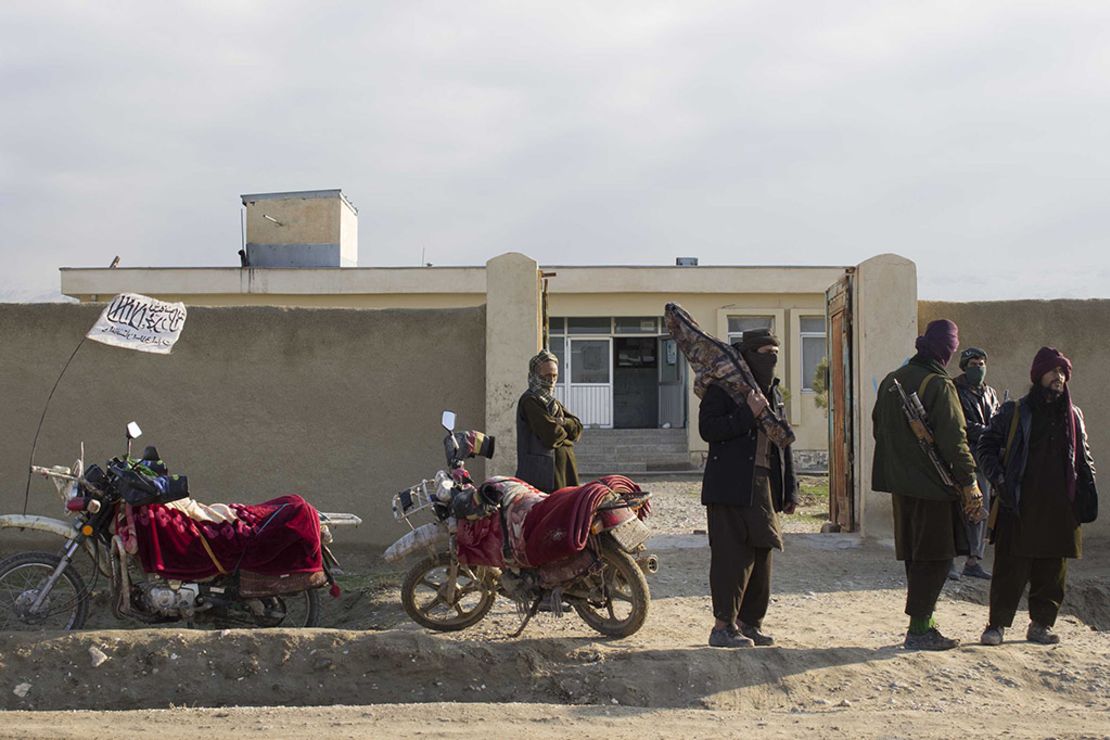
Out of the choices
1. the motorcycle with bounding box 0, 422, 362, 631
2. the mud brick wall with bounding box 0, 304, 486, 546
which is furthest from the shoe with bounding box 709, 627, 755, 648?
the mud brick wall with bounding box 0, 304, 486, 546

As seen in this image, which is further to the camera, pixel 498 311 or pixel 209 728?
pixel 498 311

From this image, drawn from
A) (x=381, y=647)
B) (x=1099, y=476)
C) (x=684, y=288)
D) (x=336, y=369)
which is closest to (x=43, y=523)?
(x=381, y=647)

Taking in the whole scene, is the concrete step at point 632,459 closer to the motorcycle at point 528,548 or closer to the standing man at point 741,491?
the motorcycle at point 528,548

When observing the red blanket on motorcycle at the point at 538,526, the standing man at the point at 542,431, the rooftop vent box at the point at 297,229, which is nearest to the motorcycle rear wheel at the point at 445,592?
the red blanket on motorcycle at the point at 538,526

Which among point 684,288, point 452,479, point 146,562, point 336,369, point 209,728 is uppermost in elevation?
point 684,288

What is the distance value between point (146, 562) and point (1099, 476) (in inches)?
313

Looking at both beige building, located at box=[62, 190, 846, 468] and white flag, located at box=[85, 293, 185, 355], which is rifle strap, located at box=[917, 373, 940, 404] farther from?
beige building, located at box=[62, 190, 846, 468]

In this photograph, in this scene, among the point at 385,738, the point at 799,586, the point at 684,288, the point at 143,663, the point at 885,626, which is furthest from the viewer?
the point at 684,288

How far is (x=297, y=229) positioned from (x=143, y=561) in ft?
67.8

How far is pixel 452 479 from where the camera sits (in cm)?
674

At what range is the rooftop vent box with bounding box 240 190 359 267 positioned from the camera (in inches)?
1036

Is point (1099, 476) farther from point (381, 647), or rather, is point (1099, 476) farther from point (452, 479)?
point (381, 647)

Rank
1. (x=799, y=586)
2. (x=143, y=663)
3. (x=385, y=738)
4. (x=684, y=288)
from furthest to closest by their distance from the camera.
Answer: (x=684, y=288), (x=799, y=586), (x=143, y=663), (x=385, y=738)

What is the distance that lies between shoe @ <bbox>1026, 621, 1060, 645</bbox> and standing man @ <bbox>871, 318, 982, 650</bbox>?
1.84ft
